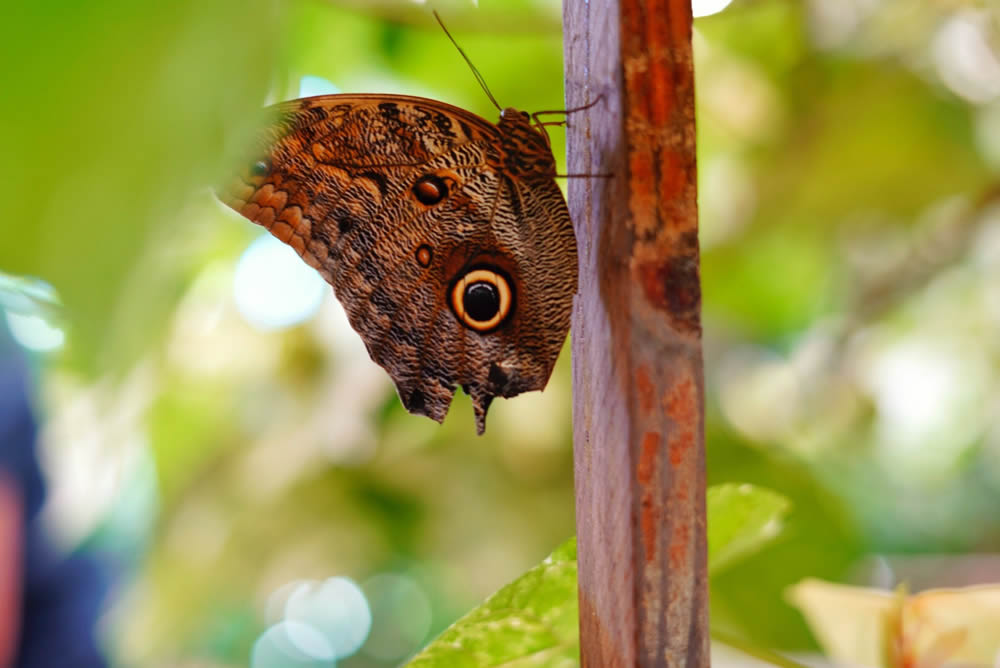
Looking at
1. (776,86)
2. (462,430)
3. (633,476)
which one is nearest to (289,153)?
(633,476)

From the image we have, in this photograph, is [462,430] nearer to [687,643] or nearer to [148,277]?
[687,643]

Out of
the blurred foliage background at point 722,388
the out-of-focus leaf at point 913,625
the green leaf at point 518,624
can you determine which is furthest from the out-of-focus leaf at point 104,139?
the blurred foliage background at point 722,388

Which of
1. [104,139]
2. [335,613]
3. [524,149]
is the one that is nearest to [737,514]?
[524,149]

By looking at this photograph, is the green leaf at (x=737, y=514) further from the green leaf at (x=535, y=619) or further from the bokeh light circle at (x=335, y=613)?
the bokeh light circle at (x=335, y=613)

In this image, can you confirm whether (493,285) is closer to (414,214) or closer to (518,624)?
(414,214)

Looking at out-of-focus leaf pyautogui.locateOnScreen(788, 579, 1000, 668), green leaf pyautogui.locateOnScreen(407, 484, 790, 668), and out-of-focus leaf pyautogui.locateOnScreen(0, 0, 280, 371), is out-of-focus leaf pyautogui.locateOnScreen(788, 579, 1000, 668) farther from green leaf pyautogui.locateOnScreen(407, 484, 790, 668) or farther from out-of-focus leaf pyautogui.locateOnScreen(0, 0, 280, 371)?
out-of-focus leaf pyautogui.locateOnScreen(0, 0, 280, 371)
